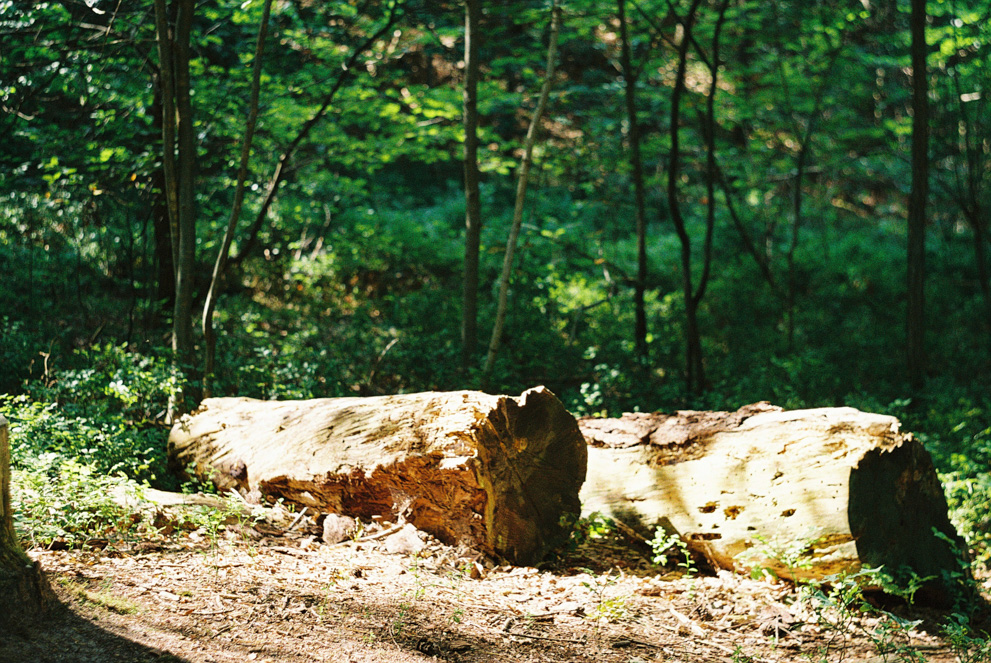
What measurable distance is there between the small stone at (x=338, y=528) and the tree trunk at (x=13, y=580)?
1838 millimetres

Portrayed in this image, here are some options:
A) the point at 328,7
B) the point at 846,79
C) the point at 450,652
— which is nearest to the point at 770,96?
the point at 846,79

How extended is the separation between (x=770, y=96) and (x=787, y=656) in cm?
1133

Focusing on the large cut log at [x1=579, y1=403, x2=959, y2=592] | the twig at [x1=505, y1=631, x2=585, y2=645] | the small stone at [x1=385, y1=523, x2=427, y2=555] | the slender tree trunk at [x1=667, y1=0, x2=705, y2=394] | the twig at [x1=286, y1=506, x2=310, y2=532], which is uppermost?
the slender tree trunk at [x1=667, y1=0, x2=705, y2=394]

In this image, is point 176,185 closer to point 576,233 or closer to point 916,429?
point 576,233

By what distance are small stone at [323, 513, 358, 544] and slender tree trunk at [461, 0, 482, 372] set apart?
3.61 m

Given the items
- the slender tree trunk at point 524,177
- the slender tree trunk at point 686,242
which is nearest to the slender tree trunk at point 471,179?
the slender tree trunk at point 524,177

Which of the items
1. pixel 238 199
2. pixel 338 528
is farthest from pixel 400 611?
pixel 238 199

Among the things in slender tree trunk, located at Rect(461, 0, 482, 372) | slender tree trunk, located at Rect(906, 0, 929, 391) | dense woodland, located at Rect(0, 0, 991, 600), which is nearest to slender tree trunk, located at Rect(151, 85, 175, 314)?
dense woodland, located at Rect(0, 0, 991, 600)

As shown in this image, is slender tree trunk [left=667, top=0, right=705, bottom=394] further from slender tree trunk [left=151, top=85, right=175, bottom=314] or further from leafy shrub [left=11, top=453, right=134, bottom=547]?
leafy shrub [left=11, top=453, right=134, bottom=547]

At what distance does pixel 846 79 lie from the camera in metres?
13.1

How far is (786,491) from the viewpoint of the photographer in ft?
13.9

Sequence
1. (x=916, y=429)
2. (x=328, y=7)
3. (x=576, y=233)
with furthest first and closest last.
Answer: (x=576, y=233), (x=328, y=7), (x=916, y=429)

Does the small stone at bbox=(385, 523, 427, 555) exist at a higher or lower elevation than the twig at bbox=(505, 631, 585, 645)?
higher

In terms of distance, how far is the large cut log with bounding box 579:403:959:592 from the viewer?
13.3 ft
